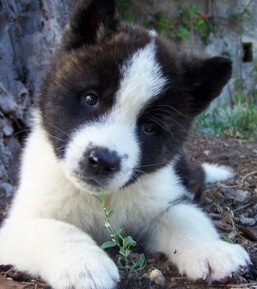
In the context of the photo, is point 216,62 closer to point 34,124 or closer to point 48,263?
point 34,124

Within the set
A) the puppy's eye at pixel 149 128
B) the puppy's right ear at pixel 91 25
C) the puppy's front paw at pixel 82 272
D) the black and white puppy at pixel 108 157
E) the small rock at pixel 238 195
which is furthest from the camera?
the small rock at pixel 238 195

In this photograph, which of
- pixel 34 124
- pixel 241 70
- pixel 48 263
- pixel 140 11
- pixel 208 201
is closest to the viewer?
pixel 48 263

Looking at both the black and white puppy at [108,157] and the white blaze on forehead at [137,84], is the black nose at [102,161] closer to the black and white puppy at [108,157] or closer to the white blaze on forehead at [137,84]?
the black and white puppy at [108,157]

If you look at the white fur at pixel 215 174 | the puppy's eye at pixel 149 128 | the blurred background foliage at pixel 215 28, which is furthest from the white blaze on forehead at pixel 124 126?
the blurred background foliage at pixel 215 28

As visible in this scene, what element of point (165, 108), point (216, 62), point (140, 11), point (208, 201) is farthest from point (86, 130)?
point (140, 11)

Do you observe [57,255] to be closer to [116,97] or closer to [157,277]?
[157,277]

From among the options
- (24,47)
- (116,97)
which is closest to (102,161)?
(116,97)

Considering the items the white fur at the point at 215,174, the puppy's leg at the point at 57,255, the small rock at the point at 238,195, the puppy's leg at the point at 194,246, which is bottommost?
the white fur at the point at 215,174

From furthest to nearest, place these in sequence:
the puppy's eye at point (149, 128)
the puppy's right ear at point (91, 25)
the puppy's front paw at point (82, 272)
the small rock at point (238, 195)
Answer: the small rock at point (238, 195) → the puppy's right ear at point (91, 25) → the puppy's eye at point (149, 128) → the puppy's front paw at point (82, 272)
